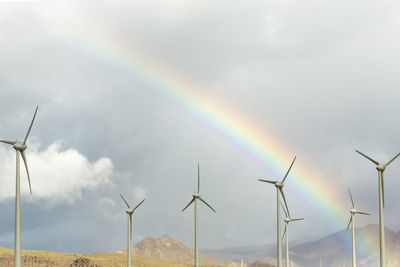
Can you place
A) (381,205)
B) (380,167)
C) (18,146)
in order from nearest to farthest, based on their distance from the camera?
(18,146), (381,205), (380,167)

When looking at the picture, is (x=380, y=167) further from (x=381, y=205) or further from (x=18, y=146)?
(x=18, y=146)

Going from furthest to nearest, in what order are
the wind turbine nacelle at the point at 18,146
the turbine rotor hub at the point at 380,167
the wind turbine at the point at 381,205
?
the turbine rotor hub at the point at 380,167, the wind turbine at the point at 381,205, the wind turbine nacelle at the point at 18,146

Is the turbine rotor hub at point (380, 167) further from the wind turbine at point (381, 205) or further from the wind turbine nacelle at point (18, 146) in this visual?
the wind turbine nacelle at point (18, 146)

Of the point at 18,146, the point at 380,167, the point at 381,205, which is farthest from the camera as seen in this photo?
the point at 380,167

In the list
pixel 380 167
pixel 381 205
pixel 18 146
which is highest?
pixel 18 146

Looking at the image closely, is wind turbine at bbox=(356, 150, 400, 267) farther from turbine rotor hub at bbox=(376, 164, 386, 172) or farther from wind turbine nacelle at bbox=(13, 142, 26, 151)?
wind turbine nacelle at bbox=(13, 142, 26, 151)

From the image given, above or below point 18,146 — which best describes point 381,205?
below

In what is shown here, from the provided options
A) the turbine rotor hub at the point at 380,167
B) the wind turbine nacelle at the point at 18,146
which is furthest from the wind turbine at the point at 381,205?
the wind turbine nacelle at the point at 18,146

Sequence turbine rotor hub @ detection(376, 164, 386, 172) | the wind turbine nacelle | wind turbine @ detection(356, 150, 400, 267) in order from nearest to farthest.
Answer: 1. the wind turbine nacelle
2. wind turbine @ detection(356, 150, 400, 267)
3. turbine rotor hub @ detection(376, 164, 386, 172)

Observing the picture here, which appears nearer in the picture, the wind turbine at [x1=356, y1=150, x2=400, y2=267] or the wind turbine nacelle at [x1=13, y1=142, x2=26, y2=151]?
the wind turbine nacelle at [x1=13, y1=142, x2=26, y2=151]

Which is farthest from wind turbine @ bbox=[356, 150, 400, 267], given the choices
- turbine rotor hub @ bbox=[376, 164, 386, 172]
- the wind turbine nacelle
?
the wind turbine nacelle

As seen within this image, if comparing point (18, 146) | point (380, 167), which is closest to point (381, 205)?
point (380, 167)

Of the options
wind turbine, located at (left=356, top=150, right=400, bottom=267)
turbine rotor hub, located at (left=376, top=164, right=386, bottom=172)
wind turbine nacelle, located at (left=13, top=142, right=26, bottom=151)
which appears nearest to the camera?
wind turbine nacelle, located at (left=13, top=142, right=26, bottom=151)

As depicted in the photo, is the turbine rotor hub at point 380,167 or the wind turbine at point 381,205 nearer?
the wind turbine at point 381,205
